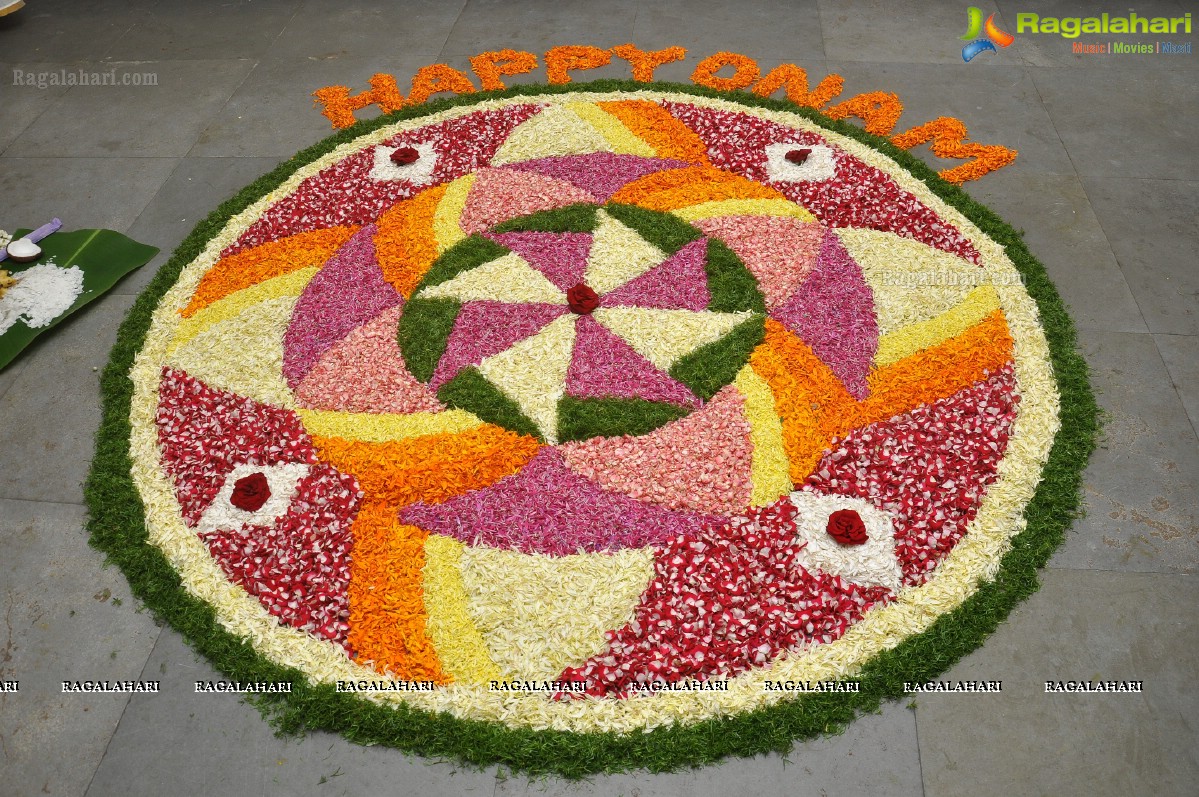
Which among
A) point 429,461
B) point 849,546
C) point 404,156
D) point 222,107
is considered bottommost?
point 849,546

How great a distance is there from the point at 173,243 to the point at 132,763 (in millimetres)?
4392

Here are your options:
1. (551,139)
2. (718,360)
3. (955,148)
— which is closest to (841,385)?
(718,360)

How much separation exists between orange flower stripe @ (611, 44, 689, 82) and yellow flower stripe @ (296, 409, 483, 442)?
4.76 meters

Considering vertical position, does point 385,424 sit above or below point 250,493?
below

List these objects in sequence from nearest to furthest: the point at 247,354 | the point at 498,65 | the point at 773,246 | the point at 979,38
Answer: the point at 247,354 → the point at 773,246 → the point at 498,65 → the point at 979,38

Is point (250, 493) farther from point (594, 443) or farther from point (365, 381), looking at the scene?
point (594, 443)

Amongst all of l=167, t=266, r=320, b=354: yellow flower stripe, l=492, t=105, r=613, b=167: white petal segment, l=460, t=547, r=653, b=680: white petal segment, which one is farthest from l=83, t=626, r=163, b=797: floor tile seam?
l=492, t=105, r=613, b=167: white petal segment

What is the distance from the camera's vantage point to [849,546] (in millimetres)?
4484

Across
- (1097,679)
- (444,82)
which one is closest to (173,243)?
(444,82)

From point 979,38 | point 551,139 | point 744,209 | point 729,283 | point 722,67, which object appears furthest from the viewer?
point 979,38

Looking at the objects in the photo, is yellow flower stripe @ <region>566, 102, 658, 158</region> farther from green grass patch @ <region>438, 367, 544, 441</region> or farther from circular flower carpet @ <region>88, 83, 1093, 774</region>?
green grass patch @ <region>438, 367, 544, 441</region>

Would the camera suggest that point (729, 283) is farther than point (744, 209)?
No

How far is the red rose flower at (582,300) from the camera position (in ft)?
18.6

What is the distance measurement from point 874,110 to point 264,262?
560 cm
